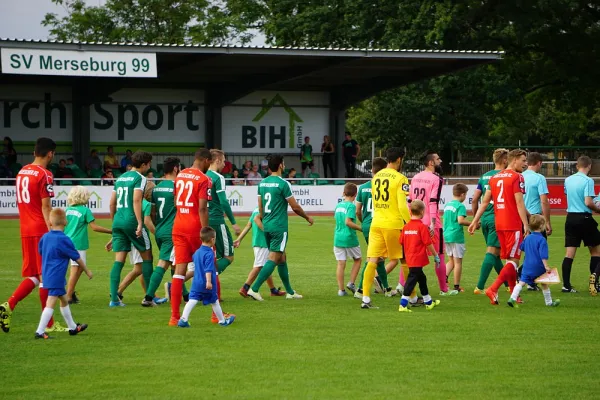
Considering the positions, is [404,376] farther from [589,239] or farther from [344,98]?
[344,98]

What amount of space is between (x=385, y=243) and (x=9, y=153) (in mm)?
25007

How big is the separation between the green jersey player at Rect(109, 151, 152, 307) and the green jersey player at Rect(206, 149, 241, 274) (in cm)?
87

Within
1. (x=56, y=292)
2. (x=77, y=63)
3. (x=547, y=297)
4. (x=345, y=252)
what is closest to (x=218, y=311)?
(x=56, y=292)

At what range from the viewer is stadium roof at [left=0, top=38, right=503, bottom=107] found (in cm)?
3206

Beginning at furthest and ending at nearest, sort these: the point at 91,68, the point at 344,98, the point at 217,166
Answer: the point at 344,98 → the point at 91,68 → the point at 217,166

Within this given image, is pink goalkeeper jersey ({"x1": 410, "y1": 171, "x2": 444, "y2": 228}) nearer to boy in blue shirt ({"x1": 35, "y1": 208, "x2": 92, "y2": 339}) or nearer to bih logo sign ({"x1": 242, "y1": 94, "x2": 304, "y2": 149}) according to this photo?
boy in blue shirt ({"x1": 35, "y1": 208, "x2": 92, "y2": 339})

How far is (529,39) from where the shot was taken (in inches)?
1875

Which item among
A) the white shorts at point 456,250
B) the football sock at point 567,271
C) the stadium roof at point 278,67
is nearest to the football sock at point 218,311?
the white shorts at point 456,250

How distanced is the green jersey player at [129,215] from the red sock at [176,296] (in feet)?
4.29

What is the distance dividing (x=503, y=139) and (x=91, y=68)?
144 ft

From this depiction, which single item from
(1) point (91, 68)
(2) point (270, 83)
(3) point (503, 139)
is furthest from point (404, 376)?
(3) point (503, 139)

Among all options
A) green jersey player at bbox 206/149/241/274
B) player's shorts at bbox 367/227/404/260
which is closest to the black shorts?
player's shorts at bbox 367/227/404/260

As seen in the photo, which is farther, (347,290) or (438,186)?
(347,290)

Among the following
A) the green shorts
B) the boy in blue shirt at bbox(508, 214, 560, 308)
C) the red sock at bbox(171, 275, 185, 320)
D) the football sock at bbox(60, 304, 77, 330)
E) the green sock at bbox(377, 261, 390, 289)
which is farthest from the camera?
the green sock at bbox(377, 261, 390, 289)
